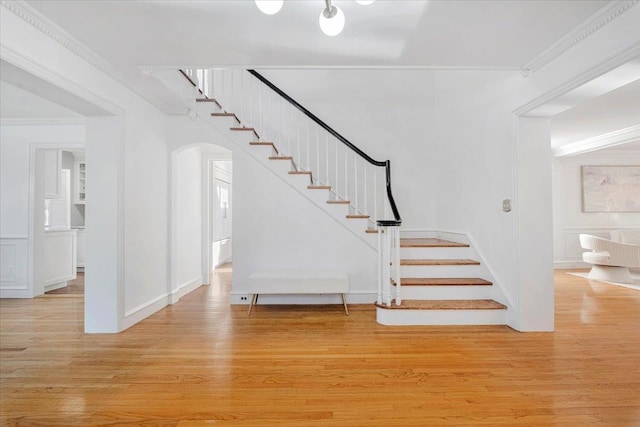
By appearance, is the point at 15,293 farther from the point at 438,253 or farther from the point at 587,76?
Answer: the point at 587,76

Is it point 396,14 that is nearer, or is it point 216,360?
point 396,14

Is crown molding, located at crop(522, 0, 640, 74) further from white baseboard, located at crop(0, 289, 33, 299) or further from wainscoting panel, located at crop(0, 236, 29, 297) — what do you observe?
white baseboard, located at crop(0, 289, 33, 299)

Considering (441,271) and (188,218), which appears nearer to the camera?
(441,271)

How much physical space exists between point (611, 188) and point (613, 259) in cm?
223

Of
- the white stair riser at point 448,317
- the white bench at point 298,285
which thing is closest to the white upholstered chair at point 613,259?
the white stair riser at point 448,317

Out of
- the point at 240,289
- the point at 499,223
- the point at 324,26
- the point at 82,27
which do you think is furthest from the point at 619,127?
the point at 82,27

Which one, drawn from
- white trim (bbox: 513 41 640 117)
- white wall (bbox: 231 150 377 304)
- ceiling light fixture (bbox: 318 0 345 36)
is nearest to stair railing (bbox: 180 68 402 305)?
→ white wall (bbox: 231 150 377 304)

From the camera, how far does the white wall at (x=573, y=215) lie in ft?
22.7

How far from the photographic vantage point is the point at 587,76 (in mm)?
2385

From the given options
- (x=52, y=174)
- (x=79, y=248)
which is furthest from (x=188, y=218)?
(x=79, y=248)

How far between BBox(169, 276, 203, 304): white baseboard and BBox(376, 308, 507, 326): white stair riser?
276cm

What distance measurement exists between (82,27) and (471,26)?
2.84 meters

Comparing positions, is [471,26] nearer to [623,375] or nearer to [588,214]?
[623,375]

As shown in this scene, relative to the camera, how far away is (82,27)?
235 cm
